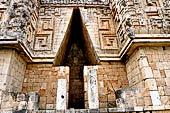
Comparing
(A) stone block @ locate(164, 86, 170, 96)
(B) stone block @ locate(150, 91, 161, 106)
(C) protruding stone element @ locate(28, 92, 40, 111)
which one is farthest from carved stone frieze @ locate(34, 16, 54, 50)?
(A) stone block @ locate(164, 86, 170, 96)

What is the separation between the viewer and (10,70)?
4.04 metres

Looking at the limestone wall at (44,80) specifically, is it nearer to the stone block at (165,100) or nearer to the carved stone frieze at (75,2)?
the stone block at (165,100)

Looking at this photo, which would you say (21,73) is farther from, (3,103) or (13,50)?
(3,103)

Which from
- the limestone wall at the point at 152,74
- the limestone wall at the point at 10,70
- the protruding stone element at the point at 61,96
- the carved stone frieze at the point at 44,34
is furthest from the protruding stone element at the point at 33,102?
the limestone wall at the point at 152,74

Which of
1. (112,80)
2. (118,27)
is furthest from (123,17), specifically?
(112,80)

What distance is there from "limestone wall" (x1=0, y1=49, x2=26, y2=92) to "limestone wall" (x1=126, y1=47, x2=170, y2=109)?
3.78m

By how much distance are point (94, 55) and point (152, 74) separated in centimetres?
225

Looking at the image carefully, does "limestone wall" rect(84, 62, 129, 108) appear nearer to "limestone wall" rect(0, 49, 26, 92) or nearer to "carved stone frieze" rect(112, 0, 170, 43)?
"carved stone frieze" rect(112, 0, 170, 43)

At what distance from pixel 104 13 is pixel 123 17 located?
1.58 m

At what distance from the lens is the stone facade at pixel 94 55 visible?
3.62m

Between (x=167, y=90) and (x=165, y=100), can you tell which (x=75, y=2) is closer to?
(x=167, y=90)

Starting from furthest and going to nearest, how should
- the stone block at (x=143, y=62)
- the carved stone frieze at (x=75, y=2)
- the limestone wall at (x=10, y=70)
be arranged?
the carved stone frieze at (x=75, y=2) → the stone block at (x=143, y=62) → the limestone wall at (x=10, y=70)

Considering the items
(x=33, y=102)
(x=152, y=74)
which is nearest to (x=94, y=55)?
(x=152, y=74)

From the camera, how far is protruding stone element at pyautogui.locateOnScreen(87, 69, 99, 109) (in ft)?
11.0
